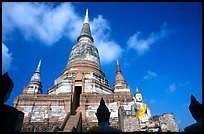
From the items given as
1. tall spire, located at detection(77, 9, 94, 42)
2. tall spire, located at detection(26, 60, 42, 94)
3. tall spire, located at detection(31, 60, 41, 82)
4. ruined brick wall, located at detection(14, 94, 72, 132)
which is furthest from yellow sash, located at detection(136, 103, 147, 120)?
tall spire, located at detection(77, 9, 94, 42)

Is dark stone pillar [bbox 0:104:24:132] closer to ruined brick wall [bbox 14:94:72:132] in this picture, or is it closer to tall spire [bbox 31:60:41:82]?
ruined brick wall [bbox 14:94:72:132]

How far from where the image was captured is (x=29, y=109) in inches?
634

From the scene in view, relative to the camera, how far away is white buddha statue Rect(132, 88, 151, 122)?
13553mm

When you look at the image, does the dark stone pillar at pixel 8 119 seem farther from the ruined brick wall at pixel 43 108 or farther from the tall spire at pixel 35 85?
the tall spire at pixel 35 85

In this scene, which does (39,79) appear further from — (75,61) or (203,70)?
(203,70)

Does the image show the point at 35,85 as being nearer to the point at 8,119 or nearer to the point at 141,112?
the point at 141,112

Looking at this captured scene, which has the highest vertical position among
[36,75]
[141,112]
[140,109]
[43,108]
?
[36,75]

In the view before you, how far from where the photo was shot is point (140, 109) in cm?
1434

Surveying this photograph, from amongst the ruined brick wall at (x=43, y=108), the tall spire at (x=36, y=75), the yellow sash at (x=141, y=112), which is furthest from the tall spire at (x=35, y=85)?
the yellow sash at (x=141, y=112)

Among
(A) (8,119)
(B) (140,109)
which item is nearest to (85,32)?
(B) (140,109)

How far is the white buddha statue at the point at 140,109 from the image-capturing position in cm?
1355

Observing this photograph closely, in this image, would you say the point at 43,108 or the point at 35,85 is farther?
the point at 35,85

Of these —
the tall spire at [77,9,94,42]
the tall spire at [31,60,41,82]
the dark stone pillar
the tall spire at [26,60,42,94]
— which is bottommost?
the dark stone pillar

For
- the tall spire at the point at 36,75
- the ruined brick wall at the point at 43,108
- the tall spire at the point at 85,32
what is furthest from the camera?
the tall spire at the point at 85,32
